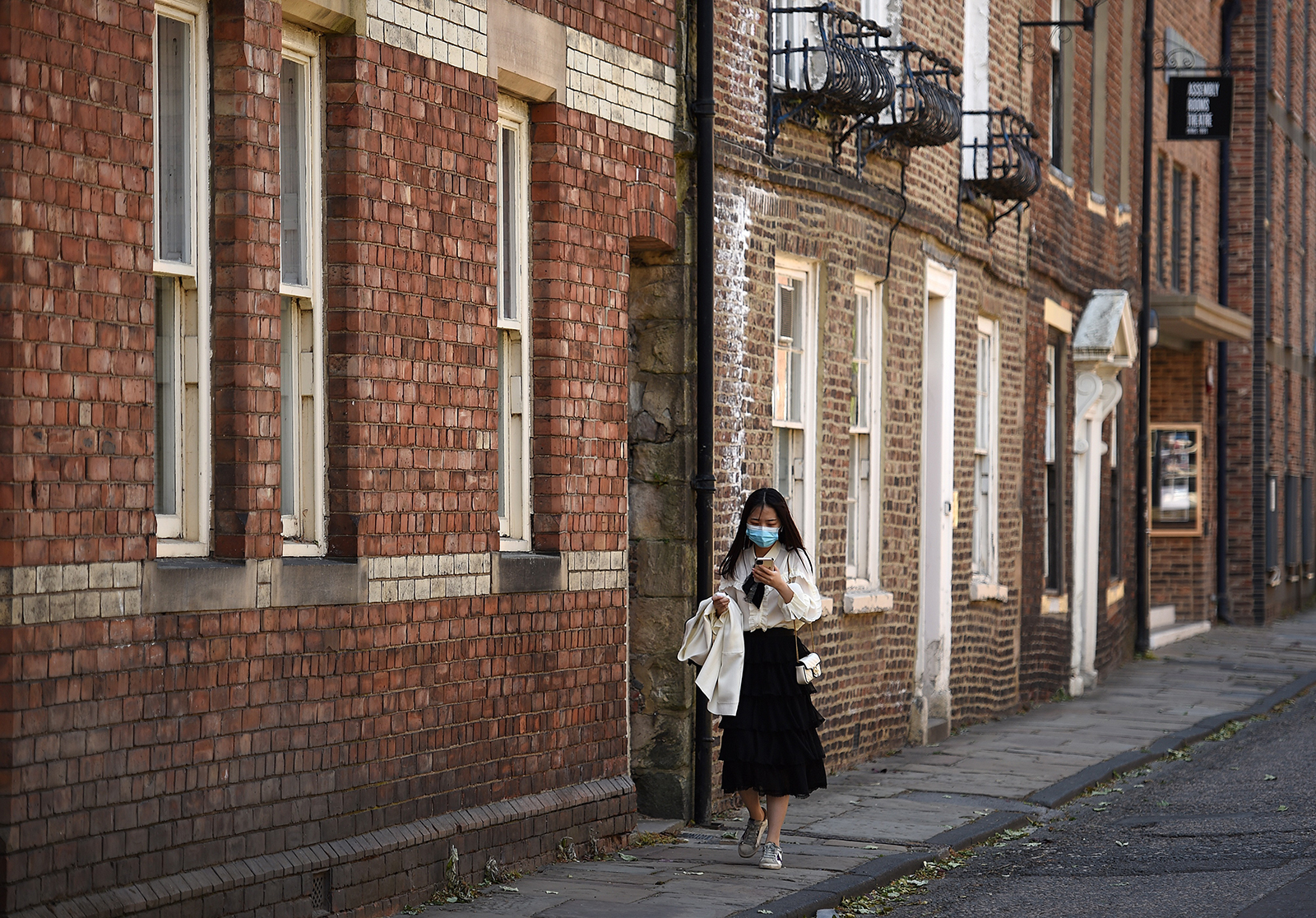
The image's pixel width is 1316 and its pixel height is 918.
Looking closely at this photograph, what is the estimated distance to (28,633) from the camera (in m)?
5.89

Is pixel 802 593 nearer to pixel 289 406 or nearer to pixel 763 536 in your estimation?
pixel 763 536

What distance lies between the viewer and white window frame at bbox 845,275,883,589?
43.7 feet

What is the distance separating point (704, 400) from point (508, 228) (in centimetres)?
173

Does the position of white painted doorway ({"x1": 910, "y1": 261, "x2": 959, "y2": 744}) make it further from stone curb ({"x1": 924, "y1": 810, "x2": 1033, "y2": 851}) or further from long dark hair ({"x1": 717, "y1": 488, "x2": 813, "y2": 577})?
long dark hair ({"x1": 717, "y1": 488, "x2": 813, "y2": 577})

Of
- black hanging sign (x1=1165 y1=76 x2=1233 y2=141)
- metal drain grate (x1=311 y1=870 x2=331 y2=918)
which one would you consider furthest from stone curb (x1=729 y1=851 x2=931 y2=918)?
black hanging sign (x1=1165 y1=76 x2=1233 y2=141)

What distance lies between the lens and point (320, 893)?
7395mm

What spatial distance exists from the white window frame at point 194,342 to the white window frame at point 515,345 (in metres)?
2.30

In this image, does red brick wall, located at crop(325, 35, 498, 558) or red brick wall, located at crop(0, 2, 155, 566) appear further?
red brick wall, located at crop(325, 35, 498, 558)

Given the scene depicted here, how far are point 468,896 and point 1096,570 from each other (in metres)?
13.0

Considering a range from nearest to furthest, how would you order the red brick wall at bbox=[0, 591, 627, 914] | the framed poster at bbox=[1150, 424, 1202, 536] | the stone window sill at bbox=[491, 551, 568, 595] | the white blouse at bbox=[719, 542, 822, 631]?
the red brick wall at bbox=[0, 591, 627, 914]
the stone window sill at bbox=[491, 551, 568, 595]
the white blouse at bbox=[719, 542, 822, 631]
the framed poster at bbox=[1150, 424, 1202, 536]

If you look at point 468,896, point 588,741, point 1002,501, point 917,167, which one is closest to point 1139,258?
point 1002,501

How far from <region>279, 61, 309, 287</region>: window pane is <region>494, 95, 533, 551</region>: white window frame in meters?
1.59

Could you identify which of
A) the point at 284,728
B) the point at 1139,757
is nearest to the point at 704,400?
the point at 284,728

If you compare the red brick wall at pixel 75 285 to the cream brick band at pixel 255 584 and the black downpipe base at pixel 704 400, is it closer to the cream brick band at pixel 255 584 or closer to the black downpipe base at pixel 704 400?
the cream brick band at pixel 255 584
